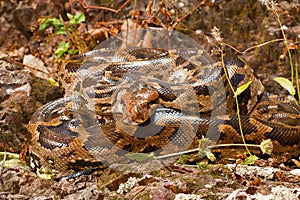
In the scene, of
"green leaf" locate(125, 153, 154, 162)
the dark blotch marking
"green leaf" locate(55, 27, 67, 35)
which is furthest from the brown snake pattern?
"green leaf" locate(55, 27, 67, 35)

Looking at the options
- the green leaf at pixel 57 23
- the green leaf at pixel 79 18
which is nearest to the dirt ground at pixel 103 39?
the green leaf at pixel 79 18

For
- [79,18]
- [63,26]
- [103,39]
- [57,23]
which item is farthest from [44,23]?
[103,39]

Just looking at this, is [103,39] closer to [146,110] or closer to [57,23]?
[57,23]

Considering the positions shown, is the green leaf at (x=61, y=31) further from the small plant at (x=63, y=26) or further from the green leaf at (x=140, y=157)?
the green leaf at (x=140, y=157)

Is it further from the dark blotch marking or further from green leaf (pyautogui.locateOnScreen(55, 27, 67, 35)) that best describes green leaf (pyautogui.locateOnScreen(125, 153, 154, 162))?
green leaf (pyautogui.locateOnScreen(55, 27, 67, 35))

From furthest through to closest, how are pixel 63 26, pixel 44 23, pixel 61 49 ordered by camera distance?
pixel 44 23
pixel 63 26
pixel 61 49

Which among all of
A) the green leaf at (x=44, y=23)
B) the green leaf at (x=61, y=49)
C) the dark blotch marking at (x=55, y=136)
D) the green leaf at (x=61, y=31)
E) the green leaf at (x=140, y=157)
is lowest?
the dark blotch marking at (x=55, y=136)
